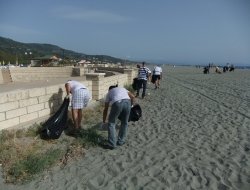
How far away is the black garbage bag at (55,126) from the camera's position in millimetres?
7691

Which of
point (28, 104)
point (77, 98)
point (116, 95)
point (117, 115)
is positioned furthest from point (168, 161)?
point (28, 104)

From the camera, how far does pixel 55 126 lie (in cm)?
791

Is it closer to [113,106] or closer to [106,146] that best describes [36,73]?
[106,146]

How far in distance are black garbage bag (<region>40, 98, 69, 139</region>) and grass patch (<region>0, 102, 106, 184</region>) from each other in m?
0.13

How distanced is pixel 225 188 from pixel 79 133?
420 centimetres

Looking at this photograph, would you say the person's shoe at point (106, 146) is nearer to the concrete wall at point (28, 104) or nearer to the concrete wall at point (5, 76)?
the concrete wall at point (28, 104)

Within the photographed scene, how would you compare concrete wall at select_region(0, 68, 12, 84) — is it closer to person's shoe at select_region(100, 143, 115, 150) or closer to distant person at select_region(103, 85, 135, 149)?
person's shoe at select_region(100, 143, 115, 150)

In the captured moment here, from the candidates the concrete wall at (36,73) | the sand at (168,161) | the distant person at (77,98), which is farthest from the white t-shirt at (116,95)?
the concrete wall at (36,73)

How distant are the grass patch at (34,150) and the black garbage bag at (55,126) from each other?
0.13 m

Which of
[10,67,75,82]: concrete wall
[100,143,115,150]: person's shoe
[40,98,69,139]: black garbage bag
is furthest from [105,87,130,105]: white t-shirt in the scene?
[10,67,75,82]: concrete wall

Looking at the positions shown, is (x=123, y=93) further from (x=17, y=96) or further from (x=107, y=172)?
(x=17, y=96)

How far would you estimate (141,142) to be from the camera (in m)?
7.71

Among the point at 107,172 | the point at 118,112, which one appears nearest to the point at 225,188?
the point at 107,172

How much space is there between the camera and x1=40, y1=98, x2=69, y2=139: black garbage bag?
7691 mm
